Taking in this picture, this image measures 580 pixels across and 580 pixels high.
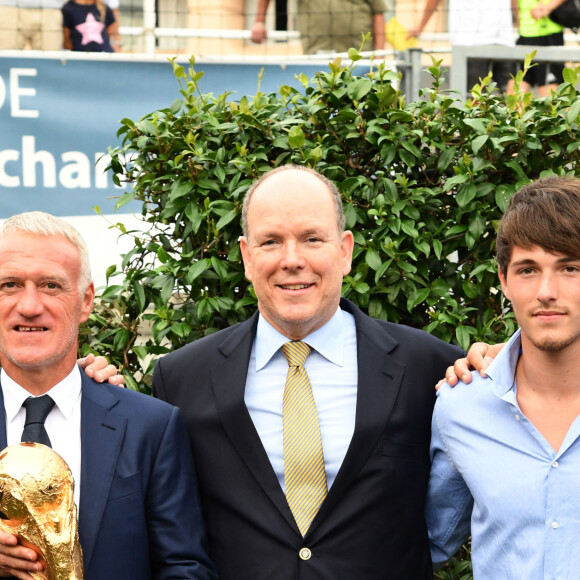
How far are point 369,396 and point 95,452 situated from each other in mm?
922

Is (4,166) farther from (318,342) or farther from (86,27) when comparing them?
(318,342)

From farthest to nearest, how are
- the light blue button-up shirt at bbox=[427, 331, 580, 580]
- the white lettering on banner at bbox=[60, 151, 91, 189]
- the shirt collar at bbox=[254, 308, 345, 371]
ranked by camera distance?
the white lettering on banner at bbox=[60, 151, 91, 189], the shirt collar at bbox=[254, 308, 345, 371], the light blue button-up shirt at bbox=[427, 331, 580, 580]

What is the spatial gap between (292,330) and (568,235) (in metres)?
Answer: 1.00

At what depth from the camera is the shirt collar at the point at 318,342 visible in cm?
336

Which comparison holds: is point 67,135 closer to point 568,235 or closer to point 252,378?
point 252,378

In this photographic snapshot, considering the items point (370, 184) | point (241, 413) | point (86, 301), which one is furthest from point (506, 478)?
point (370, 184)

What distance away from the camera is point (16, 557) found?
2.64 meters

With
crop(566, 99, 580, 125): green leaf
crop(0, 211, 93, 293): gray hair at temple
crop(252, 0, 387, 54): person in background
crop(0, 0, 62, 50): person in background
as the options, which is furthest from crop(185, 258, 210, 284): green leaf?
crop(0, 0, 62, 50): person in background

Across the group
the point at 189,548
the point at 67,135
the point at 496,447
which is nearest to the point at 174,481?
the point at 189,548

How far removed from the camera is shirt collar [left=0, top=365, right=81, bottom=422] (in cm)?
299

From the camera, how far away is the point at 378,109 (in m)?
4.18

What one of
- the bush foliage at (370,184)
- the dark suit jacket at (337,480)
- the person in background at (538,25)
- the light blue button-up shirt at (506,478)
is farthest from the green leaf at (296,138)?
the person in background at (538,25)

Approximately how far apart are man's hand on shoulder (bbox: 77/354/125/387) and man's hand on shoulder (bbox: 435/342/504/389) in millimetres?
1102

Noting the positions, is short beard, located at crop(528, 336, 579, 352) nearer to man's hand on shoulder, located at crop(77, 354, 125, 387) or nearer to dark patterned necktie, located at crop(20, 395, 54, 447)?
man's hand on shoulder, located at crop(77, 354, 125, 387)
